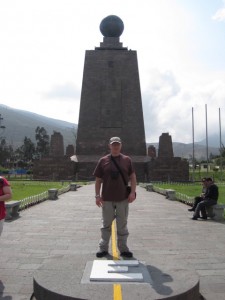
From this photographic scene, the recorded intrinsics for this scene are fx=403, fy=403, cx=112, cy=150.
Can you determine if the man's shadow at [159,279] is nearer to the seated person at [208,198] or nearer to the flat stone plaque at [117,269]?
the flat stone plaque at [117,269]

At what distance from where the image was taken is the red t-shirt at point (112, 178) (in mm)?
6023

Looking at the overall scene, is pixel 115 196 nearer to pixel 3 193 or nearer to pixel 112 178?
pixel 112 178

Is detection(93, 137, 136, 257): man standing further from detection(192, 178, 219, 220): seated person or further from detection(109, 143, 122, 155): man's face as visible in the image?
detection(192, 178, 219, 220): seated person

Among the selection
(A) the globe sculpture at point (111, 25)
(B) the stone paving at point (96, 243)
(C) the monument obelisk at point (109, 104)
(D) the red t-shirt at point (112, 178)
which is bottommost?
(B) the stone paving at point (96, 243)

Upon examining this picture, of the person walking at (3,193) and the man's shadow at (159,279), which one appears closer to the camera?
the man's shadow at (159,279)

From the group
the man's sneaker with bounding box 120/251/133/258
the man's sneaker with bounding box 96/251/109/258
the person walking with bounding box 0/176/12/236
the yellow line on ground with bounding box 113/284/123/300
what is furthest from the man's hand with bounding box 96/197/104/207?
the yellow line on ground with bounding box 113/284/123/300

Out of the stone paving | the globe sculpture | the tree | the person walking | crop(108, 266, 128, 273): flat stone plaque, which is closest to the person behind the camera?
crop(108, 266, 128, 273): flat stone plaque

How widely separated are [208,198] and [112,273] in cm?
664

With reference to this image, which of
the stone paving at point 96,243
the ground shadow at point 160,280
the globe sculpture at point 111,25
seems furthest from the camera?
the globe sculpture at point 111,25

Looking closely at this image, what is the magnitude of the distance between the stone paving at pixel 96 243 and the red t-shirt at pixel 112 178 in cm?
94

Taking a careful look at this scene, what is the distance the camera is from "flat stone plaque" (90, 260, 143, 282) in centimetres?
440

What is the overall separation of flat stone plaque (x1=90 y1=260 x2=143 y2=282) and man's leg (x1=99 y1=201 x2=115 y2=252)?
35.6 inches

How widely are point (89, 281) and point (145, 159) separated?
36009mm

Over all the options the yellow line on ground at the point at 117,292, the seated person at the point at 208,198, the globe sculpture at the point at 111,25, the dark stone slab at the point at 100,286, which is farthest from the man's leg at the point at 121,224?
the globe sculpture at the point at 111,25
